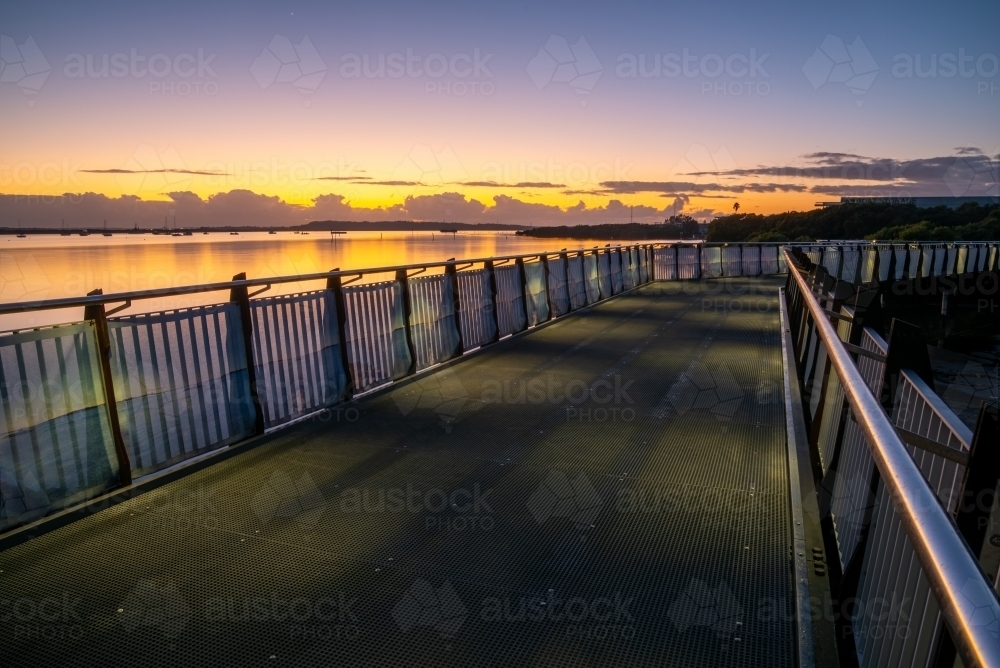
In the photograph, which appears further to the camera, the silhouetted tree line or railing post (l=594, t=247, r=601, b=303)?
the silhouetted tree line

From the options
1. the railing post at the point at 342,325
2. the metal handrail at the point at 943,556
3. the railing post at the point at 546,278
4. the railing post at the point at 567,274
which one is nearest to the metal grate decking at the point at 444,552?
the railing post at the point at 342,325

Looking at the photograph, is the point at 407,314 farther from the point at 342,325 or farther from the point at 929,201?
the point at 929,201

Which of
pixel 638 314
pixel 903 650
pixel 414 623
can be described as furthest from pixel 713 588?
pixel 638 314

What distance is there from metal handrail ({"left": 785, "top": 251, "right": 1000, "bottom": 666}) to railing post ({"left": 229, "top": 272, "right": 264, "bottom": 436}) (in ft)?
17.4

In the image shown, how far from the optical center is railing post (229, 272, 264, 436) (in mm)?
5797

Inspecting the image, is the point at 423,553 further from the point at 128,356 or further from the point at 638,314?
the point at 638,314

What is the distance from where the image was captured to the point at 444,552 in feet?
12.3

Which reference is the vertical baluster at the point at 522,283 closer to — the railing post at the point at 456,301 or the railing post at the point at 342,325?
the railing post at the point at 456,301

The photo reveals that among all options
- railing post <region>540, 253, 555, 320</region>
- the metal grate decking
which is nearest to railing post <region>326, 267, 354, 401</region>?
the metal grate decking

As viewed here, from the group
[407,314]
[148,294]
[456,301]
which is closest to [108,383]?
[148,294]

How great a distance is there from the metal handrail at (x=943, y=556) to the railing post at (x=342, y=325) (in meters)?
6.01

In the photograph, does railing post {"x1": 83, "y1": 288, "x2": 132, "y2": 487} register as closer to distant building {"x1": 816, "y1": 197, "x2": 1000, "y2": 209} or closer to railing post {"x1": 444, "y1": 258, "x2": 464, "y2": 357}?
railing post {"x1": 444, "y1": 258, "x2": 464, "y2": 357}

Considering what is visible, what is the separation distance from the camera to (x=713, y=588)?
10.9 feet

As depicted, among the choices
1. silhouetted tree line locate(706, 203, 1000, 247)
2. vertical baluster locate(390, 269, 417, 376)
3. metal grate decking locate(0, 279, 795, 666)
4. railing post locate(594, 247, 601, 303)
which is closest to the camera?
metal grate decking locate(0, 279, 795, 666)
